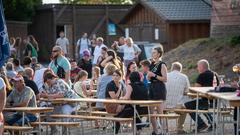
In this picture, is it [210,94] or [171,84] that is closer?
[210,94]

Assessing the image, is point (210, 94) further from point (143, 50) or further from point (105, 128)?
point (143, 50)

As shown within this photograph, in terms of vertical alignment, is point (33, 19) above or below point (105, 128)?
above

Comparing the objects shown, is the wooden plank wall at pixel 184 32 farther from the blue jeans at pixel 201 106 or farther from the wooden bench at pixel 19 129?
the wooden bench at pixel 19 129

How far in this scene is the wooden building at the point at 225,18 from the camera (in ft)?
120

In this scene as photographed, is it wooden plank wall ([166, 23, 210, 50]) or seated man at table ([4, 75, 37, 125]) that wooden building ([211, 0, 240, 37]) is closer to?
wooden plank wall ([166, 23, 210, 50])

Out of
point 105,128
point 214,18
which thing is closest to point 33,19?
point 214,18

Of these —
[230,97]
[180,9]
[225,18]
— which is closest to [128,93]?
[230,97]

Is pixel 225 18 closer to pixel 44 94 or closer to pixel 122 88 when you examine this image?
pixel 122 88

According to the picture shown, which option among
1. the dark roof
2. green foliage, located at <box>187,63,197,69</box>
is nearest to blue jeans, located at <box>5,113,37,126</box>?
green foliage, located at <box>187,63,197,69</box>

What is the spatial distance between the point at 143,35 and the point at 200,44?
11.9 meters

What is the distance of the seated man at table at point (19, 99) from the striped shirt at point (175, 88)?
3.18m

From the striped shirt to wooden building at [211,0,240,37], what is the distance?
65.5 feet

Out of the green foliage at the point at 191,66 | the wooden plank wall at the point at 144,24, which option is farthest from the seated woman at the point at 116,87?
the wooden plank wall at the point at 144,24

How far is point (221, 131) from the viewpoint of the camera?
15.0 metres
